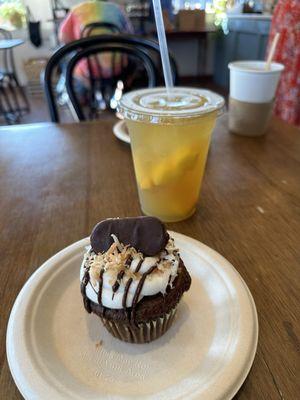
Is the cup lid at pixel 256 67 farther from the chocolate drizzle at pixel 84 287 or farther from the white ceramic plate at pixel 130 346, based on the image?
the chocolate drizzle at pixel 84 287

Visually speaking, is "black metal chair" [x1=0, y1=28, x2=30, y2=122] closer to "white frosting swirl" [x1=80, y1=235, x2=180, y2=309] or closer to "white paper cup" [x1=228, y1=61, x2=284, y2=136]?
"white paper cup" [x1=228, y1=61, x2=284, y2=136]

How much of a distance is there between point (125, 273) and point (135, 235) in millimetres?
54

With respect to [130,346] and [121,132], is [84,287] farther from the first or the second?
[121,132]

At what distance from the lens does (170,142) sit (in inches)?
23.3

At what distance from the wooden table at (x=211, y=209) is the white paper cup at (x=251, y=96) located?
0.15 ft

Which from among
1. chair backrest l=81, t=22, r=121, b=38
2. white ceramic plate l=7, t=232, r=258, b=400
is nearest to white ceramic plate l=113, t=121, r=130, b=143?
white ceramic plate l=7, t=232, r=258, b=400

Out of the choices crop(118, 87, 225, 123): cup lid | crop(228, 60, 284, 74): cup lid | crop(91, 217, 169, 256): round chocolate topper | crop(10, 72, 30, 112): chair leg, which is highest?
crop(118, 87, 225, 123): cup lid

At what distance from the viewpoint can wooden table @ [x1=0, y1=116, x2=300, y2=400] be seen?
0.43 meters

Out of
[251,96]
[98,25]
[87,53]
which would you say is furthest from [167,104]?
[98,25]

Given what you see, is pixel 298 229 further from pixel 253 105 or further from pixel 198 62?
pixel 198 62

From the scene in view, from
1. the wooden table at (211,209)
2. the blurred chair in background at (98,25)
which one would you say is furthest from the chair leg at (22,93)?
the wooden table at (211,209)

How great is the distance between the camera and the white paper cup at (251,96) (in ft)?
3.00

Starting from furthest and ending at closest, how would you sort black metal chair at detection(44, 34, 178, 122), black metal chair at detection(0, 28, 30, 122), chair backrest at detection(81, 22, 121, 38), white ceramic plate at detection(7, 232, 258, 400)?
black metal chair at detection(0, 28, 30, 122)
chair backrest at detection(81, 22, 121, 38)
black metal chair at detection(44, 34, 178, 122)
white ceramic plate at detection(7, 232, 258, 400)

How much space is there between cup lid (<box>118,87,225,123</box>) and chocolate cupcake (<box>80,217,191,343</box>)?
0.67 ft
